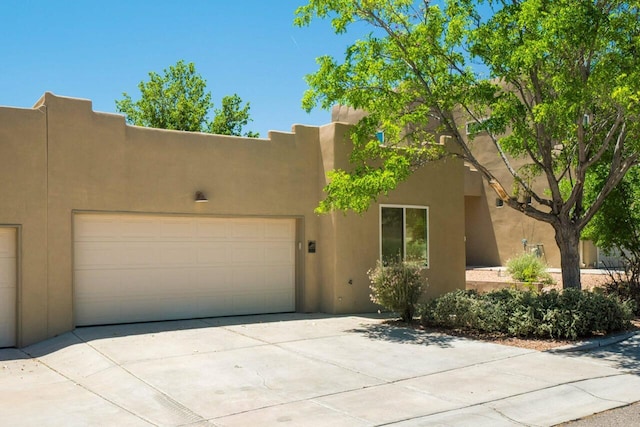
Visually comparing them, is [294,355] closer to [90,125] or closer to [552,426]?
[552,426]

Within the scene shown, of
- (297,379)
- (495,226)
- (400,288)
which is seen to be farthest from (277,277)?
(495,226)

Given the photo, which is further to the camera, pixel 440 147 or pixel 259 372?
pixel 440 147

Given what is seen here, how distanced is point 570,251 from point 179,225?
808cm

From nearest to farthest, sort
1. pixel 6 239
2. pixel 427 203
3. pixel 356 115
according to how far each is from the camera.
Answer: pixel 6 239 → pixel 427 203 → pixel 356 115

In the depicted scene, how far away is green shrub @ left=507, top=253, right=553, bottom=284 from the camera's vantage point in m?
19.8

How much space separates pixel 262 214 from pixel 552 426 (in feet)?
27.7

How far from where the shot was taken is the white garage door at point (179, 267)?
478 inches

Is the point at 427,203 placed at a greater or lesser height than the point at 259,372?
greater

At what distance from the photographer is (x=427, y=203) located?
Answer: 627 inches

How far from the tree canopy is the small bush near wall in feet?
70.2

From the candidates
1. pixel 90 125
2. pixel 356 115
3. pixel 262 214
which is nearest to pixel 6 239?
pixel 90 125

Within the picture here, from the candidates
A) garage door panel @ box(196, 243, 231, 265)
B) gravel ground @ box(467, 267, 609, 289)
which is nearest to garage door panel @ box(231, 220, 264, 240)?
garage door panel @ box(196, 243, 231, 265)

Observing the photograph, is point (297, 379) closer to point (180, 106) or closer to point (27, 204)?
point (27, 204)

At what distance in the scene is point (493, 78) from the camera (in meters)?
12.6
